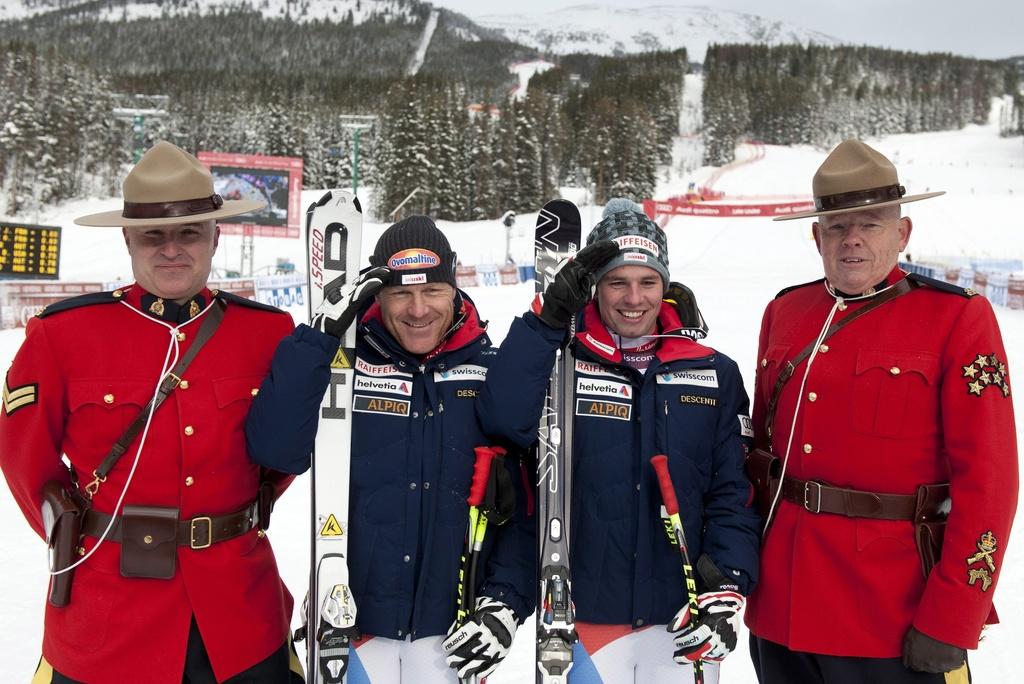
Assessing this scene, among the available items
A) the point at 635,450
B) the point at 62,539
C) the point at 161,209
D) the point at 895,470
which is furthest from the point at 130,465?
the point at 895,470

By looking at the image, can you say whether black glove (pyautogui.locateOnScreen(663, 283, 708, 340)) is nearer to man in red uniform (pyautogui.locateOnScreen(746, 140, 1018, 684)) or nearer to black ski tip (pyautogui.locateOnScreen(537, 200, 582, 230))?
man in red uniform (pyautogui.locateOnScreen(746, 140, 1018, 684))

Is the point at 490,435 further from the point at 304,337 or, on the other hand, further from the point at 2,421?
the point at 2,421

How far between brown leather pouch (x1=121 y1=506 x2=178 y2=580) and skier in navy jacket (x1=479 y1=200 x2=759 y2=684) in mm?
990

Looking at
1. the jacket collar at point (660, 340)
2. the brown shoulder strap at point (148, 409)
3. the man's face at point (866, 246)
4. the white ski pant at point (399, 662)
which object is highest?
the man's face at point (866, 246)

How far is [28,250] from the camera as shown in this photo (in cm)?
1473

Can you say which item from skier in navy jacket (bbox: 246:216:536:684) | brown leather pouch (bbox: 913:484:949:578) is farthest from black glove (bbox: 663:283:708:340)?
brown leather pouch (bbox: 913:484:949:578)

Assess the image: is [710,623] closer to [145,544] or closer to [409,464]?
[409,464]

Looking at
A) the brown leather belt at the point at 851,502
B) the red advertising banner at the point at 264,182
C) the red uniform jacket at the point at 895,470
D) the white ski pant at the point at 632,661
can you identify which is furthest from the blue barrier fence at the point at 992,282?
the red advertising banner at the point at 264,182

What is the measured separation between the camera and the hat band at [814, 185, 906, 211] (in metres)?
2.36

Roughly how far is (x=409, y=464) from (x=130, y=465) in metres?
0.80

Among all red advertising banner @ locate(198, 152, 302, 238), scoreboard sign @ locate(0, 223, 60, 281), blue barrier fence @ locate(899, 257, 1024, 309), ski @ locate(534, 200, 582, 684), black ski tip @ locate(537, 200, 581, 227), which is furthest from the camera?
red advertising banner @ locate(198, 152, 302, 238)

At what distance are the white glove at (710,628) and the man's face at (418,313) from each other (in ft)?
3.73

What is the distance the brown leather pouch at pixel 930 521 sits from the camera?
7.34ft

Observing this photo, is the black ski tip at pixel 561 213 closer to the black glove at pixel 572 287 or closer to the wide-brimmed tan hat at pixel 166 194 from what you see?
the black glove at pixel 572 287
